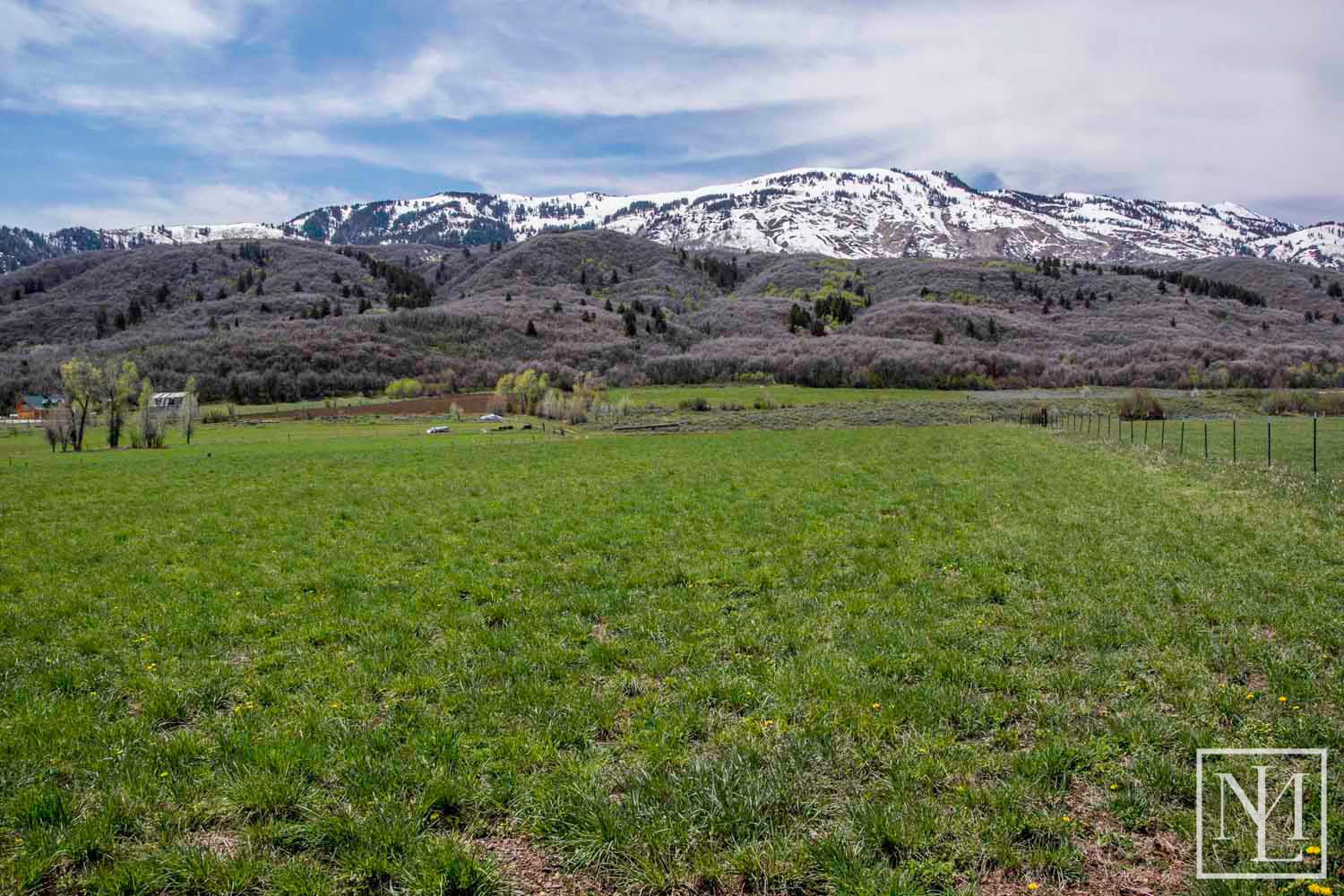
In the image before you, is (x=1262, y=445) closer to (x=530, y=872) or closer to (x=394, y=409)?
(x=530, y=872)

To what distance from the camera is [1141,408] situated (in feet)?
252

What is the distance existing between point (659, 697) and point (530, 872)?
9.26ft

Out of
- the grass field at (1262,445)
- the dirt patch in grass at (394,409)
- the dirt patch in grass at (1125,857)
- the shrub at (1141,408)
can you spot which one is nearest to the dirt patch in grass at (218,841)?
the dirt patch in grass at (1125,857)

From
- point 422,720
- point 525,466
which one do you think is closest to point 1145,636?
point 422,720

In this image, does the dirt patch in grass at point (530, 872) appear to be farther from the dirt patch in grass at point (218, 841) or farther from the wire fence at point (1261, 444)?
the wire fence at point (1261, 444)

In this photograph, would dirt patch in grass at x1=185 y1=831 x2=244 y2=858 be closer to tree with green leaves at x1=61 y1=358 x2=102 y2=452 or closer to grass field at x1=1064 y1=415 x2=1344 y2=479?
grass field at x1=1064 y1=415 x2=1344 y2=479

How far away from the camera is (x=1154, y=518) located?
53.8 feet

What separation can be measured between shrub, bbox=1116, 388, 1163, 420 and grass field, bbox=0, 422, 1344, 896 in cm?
7006

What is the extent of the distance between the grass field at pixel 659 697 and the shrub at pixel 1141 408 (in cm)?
7006

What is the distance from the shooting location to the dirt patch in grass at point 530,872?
4.80 m

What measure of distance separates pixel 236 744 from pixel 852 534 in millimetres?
12295

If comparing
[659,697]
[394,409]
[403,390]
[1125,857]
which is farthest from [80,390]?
[1125,857]

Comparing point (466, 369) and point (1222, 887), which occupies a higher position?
point (466, 369)

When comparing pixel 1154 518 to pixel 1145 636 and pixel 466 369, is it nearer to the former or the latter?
pixel 1145 636
